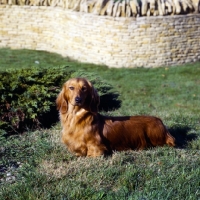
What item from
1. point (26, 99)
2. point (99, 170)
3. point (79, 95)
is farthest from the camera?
point (26, 99)

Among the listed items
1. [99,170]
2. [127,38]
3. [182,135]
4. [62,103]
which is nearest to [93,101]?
[62,103]

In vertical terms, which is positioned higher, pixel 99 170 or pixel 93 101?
pixel 93 101

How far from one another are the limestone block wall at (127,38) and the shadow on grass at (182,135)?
7.73 m

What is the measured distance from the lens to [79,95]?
5348mm

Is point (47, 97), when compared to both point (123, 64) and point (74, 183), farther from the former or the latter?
point (123, 64)

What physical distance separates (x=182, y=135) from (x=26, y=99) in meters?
2.41

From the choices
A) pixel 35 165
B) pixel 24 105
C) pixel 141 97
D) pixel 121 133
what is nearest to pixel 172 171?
pixel 121 133

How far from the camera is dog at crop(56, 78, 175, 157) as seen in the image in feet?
17.9

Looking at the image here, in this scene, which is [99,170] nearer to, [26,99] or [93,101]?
[93,101]

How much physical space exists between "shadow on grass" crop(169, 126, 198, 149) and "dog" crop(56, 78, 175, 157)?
2.71ft

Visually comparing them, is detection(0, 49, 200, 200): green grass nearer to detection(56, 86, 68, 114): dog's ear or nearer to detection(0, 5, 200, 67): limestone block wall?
detection(56, 86, 68, 114): dog's ear

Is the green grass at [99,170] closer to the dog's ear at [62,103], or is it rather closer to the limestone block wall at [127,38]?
the dog's ear at [62,103]

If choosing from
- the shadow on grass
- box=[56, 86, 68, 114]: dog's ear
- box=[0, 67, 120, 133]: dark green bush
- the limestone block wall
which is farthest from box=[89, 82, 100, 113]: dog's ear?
the limestone block wall

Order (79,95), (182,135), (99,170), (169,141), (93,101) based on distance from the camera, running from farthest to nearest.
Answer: (182,135), (169,141), (93,101), (79,95), (99,170)
